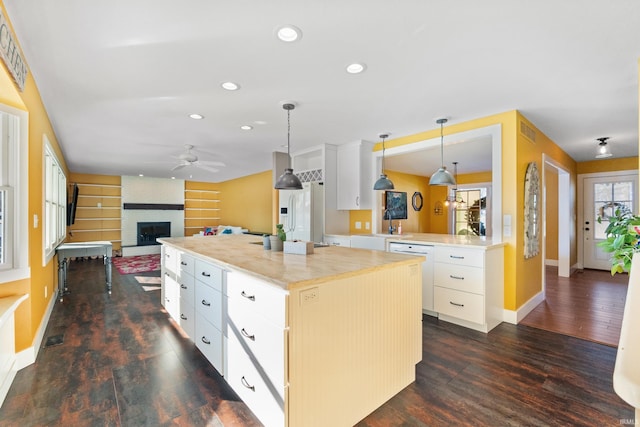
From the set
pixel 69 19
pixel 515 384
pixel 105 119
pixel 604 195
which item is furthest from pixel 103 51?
pixel 604 195

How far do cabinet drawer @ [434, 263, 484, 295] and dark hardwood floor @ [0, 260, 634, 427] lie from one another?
17.6 inches

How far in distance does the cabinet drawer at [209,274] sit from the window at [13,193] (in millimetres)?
1389

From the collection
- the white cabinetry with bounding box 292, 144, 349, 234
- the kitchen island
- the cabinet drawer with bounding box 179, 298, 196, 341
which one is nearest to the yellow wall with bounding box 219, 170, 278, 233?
the white cabinetry with bounding box 292, 144, 349, 234

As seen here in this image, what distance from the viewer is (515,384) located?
212cm

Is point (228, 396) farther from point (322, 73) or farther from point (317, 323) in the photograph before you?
point (322, 73)

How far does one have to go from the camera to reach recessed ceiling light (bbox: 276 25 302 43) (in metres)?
1.82

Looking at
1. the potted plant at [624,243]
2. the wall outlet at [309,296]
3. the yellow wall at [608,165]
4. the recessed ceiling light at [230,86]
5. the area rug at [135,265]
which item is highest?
the recessed ceiling light at [230,86]

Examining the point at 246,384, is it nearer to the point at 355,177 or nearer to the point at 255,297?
the point at 255,297

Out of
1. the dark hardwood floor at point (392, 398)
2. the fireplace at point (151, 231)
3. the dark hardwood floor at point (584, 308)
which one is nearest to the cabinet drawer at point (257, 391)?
the dark hardwood floor at point (392, 398)

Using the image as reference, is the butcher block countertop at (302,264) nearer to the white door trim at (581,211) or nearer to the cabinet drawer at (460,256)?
the cabinet drawer at (460,256)

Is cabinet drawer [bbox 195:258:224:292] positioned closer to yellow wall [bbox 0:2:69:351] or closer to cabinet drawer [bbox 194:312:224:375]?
cabinet drawer [bbox 194:312:224:375]

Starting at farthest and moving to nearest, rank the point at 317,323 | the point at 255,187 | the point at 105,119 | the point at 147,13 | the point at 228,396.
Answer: the point at 255,187, the point at 105,119, the point at 228,396, the point at 147,13, the point at 317,323

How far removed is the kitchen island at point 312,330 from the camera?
1.49 metres

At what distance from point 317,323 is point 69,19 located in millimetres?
2259
